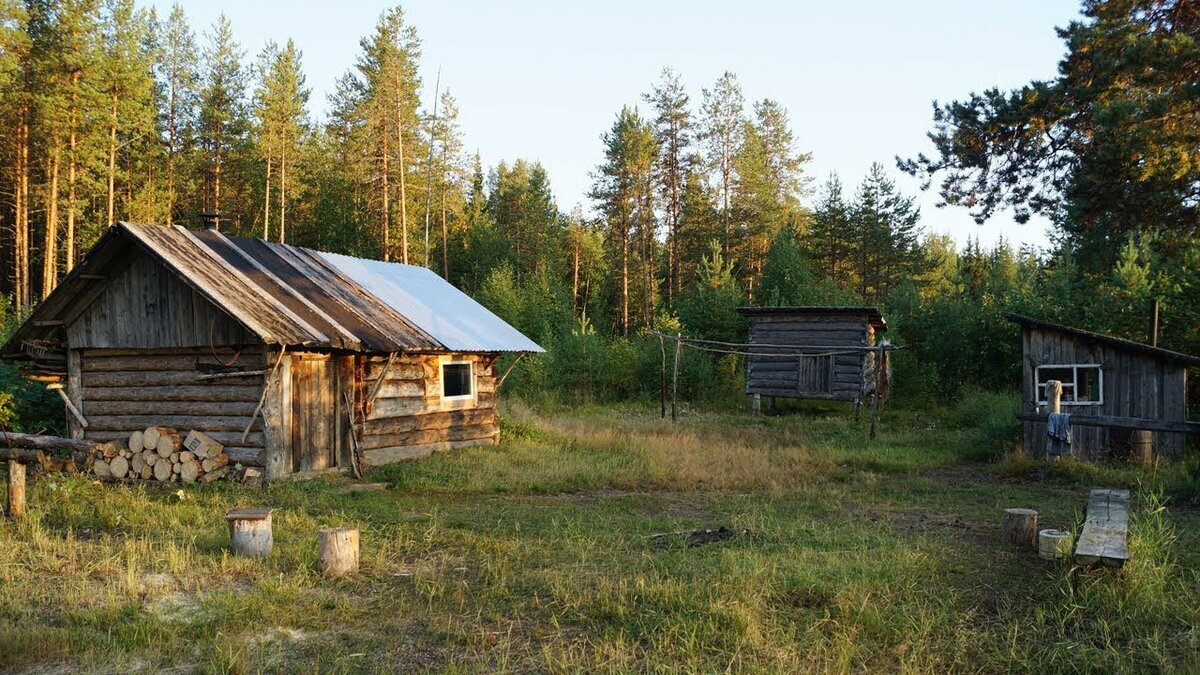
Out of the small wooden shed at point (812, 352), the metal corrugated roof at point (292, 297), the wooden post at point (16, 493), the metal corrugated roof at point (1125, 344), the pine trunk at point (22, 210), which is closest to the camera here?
the wooden post at point (16, 493)

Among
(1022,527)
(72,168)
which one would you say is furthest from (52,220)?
(1022,527)

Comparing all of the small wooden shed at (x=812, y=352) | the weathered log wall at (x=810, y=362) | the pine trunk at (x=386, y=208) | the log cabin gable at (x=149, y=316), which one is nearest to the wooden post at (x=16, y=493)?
the log cabin gable at (x=149, y=316)

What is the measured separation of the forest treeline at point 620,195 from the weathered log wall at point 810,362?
3558 mm

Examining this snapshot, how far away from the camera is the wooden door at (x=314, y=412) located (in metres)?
14.8

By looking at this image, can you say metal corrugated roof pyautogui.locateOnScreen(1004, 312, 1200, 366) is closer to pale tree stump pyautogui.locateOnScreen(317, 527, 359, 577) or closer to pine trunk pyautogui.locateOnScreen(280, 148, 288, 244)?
pale tree stump pyautogui.locateOnScreen(317, 527, 359, 577)

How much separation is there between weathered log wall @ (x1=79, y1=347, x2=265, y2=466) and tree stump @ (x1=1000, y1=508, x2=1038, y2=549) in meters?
11.8

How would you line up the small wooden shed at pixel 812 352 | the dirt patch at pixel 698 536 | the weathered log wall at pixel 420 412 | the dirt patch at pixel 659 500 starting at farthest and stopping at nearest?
the small wooden shed at pixel 812 352 → the weathered log wall at pixel 420 412 → the dirt patch at pixel 659 500 → the dirt patch at pixel 698 536

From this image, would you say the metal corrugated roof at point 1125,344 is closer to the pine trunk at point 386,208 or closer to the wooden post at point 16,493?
the wooden post at point 16,493

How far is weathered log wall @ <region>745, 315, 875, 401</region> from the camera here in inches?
1109

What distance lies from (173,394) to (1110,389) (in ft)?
63.2

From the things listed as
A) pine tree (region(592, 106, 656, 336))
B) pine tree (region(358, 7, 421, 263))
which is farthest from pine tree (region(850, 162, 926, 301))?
pine tree (region(358, 7, 421, 263))

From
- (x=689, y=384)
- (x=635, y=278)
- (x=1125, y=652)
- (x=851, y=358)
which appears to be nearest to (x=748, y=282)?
(x=635, y=278)

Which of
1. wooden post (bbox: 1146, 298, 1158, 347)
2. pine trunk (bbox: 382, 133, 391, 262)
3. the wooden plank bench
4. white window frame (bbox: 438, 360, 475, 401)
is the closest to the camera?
the wooden plank bench

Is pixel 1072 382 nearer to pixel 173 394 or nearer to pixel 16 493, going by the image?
pixel 173 394
